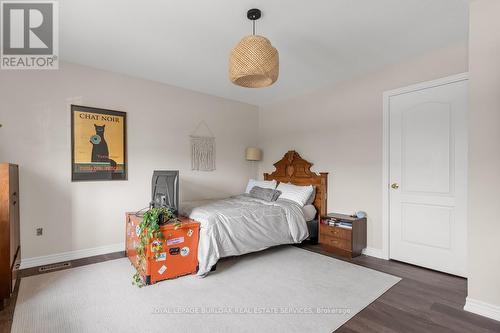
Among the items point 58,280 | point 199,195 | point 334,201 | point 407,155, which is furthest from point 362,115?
point 58,280

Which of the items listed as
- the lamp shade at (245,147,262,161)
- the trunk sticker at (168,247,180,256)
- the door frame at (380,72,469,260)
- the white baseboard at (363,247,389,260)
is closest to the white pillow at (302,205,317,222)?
the white baseboard at (363,247,389,260)

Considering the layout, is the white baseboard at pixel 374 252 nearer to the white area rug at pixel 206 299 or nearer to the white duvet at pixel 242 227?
the white area rug at pixel 206 299

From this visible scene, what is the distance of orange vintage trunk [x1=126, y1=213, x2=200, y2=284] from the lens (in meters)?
2.57

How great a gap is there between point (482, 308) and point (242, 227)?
225 cm

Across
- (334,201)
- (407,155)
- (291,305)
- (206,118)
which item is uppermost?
(206,118)

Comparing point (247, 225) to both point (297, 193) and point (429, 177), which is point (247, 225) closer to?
point (297, 193)

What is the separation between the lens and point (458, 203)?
2.80 metres

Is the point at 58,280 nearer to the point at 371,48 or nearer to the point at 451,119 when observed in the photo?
the point at 371,48

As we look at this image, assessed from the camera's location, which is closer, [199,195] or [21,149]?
[21,149]

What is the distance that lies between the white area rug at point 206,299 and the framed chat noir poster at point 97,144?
120 cm

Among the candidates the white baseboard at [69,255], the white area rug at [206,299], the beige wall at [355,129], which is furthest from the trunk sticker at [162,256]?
the beige wall at [355,129]

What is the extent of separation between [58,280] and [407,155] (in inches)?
164

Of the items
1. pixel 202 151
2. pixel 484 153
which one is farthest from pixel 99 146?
pixel 484 153

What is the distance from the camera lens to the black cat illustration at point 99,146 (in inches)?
135
